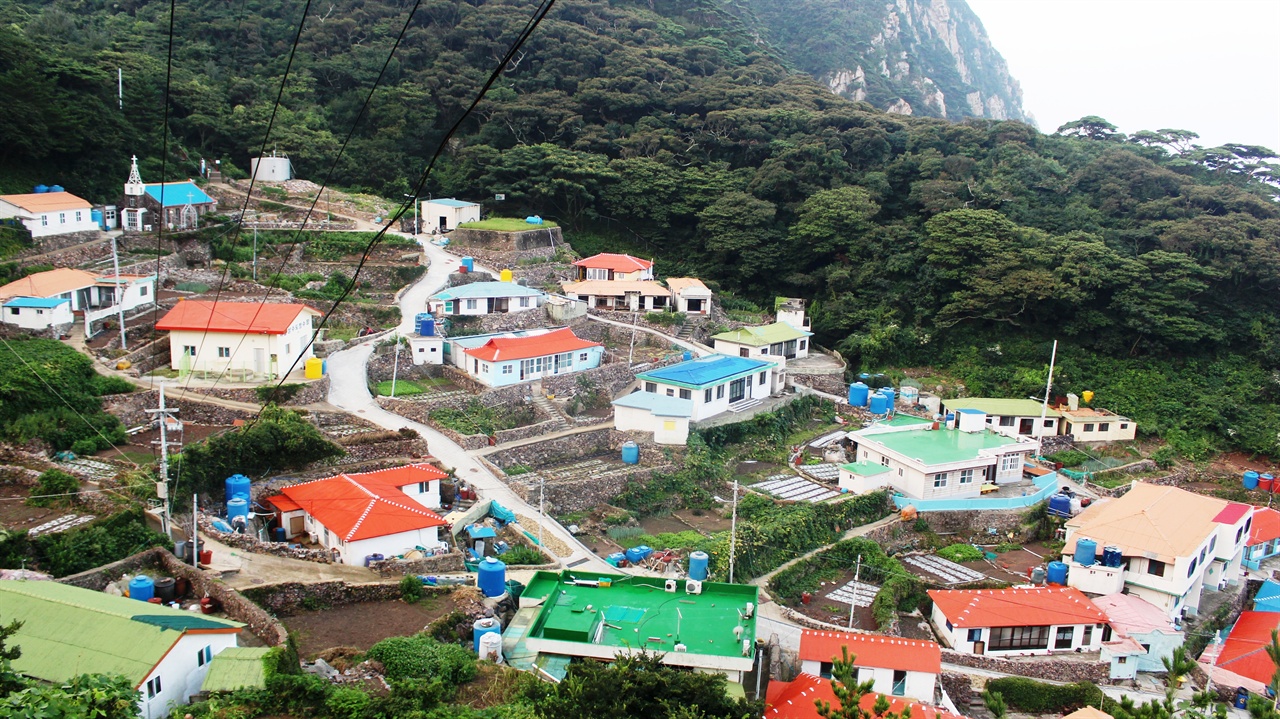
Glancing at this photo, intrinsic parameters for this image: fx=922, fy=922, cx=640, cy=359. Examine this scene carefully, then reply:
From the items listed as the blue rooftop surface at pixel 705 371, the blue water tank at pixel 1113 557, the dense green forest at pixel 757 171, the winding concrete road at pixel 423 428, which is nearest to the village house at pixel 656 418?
the blue rooftop surface at pixel 705 371

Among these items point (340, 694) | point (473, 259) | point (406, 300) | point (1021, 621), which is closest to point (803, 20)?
point (473, 259)

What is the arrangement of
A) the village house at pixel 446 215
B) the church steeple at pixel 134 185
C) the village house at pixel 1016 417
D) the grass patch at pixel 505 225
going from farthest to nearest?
the village house at pixel 446 215
the grass patch at pixel 505 225
the church steeple at pixel 134 185
the village house at pixel 1016 417

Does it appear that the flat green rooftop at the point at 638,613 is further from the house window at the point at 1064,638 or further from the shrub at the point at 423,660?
the house window at the point at 1064,638

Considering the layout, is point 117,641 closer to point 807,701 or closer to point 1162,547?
point 807,701

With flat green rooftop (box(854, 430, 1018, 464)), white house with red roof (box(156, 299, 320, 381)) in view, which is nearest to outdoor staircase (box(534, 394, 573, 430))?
white house with red roof (box(156, 299, 320, 381))

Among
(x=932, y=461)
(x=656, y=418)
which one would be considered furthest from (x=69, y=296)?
(x=932, y=461)
